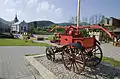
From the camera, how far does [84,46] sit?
6.56 m

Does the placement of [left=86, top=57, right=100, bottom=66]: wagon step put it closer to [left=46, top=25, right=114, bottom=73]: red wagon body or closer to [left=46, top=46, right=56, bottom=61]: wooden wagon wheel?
[left=46, top=25, right=114, bottom=73]: red wagon body

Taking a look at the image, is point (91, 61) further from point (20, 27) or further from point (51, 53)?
point (20, 27)

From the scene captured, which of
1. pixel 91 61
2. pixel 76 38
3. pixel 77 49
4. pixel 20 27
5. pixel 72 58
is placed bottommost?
pixel 91 61

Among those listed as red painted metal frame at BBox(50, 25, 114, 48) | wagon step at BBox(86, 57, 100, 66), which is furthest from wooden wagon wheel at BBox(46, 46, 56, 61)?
wagon step at BBox(86, 57, 100, 66)

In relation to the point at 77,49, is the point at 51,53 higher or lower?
lower

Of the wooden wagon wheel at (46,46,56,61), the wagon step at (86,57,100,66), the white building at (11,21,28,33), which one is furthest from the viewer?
the white building at (11,21,28,33)

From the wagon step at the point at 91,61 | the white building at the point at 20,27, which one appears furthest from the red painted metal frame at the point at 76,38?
the white building at the point at 20,27

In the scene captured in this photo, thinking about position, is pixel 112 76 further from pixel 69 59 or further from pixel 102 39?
pixel 102 39

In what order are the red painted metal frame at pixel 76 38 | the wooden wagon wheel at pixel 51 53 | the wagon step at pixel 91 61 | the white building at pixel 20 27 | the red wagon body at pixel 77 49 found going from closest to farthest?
the red wagon body at pixel 77 49 → the red painted metal frame at pixel 76 38 → the wagon step at pixel 91 61 → the wooden wagon wheel at pixel 51 53 → the white building at pixel 20 27

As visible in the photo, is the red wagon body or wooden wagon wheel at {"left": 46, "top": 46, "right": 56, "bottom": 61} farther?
wooden wagon wheel at {"left": 46, "top": 46, "right": 56, "bottom": 61}

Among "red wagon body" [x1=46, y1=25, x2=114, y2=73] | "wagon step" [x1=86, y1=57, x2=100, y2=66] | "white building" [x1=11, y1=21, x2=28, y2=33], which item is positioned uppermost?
"white building" [x1=11, y1=21, x2=28, y2=33]

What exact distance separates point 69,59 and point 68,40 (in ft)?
3.15

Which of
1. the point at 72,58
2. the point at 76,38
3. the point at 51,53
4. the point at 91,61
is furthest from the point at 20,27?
the point at 91,61

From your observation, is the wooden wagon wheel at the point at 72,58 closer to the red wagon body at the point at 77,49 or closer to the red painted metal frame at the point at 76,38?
the red wagon body at the point at 77,49
